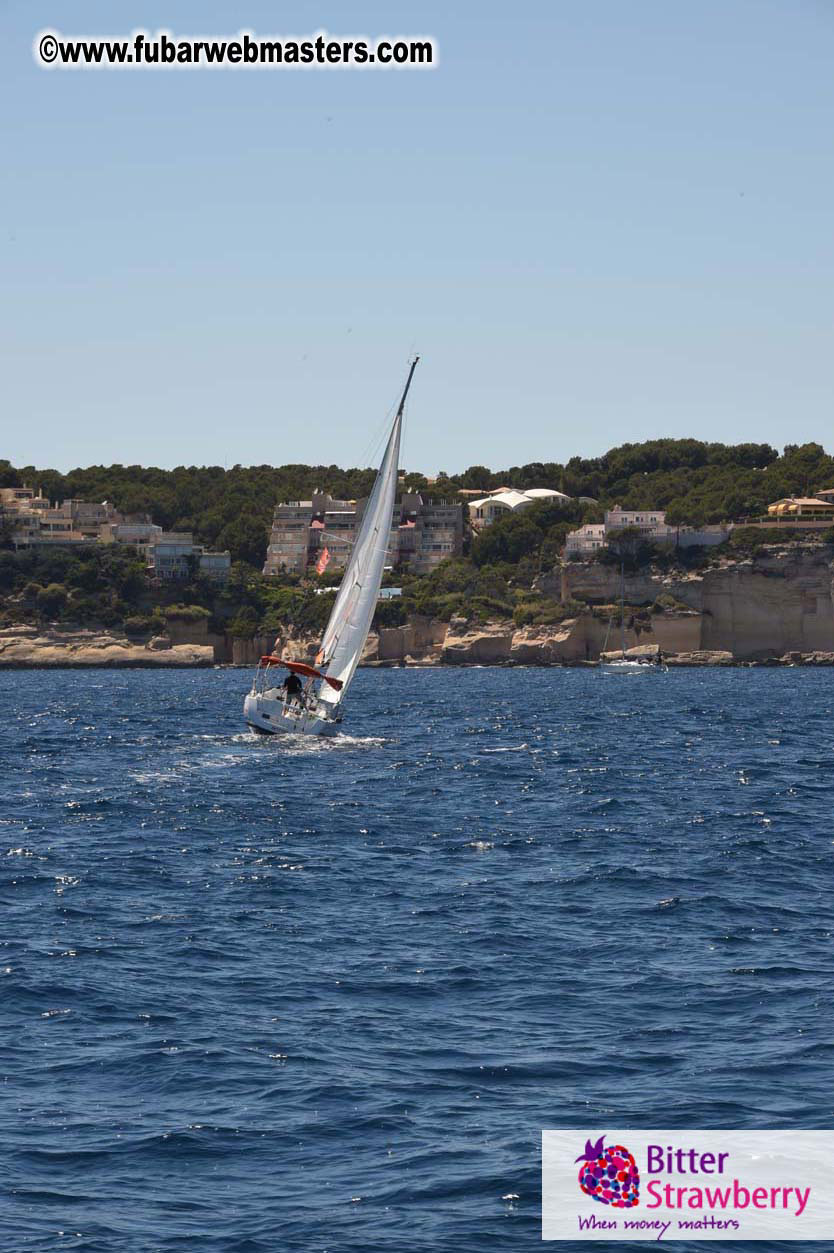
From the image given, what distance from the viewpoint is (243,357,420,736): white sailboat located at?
6097 centimetres

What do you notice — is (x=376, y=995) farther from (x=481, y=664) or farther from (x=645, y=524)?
(x=645, y=524)

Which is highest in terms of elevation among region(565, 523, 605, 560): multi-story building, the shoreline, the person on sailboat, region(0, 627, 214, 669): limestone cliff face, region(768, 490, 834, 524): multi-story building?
region(768, 490, 834, 524): multi-story building

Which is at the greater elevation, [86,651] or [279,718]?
[279,718]

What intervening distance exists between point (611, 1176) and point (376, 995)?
6.60m

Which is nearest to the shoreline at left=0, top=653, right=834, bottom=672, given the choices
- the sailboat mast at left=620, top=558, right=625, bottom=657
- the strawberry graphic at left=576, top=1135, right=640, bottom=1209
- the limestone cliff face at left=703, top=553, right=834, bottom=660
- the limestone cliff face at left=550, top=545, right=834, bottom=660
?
the limestone cliff face at left=550, top=545, right=834, bottom=660

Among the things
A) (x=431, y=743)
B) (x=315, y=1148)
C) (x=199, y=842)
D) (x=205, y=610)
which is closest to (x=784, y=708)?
(x=431, y=743)

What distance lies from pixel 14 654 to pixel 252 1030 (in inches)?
6465

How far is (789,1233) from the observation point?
14086mm

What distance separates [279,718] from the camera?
6038 cm

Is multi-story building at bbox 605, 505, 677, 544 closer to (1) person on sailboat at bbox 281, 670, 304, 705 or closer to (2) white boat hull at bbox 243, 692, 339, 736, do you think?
(1) person on sailboat at bbox 281, 670, 304, 705

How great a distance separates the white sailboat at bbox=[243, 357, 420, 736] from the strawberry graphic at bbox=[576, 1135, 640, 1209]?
45950 mm

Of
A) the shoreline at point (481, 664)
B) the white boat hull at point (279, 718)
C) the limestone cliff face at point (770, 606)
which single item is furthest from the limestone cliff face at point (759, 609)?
the white boat hull at point (279, 718)

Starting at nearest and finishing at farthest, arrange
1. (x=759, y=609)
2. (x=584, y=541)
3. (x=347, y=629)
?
(x=347, y=629), (x=759, y=609), (x=584, y=541)

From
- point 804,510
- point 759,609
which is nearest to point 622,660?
point 759,609
